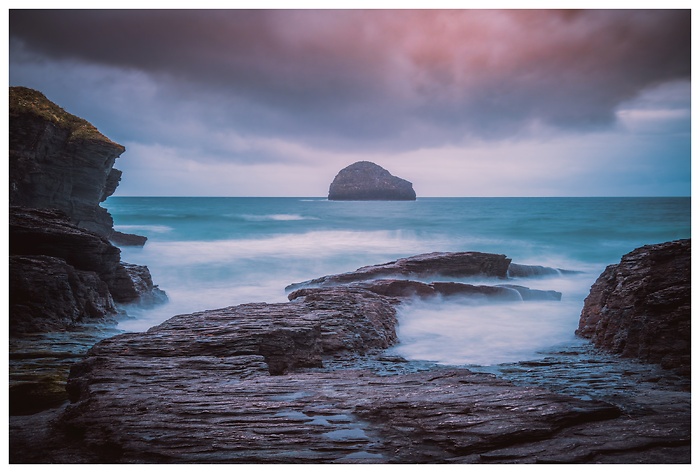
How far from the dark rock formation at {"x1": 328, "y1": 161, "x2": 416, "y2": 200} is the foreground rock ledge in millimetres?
1858

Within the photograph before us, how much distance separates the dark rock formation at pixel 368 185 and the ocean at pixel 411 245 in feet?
0.37

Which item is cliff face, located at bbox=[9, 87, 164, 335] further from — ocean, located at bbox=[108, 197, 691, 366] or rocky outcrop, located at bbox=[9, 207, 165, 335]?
ocean, located at bbox=[108, 197, 691, 366]

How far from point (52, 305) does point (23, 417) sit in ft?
2.81

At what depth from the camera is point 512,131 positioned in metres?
4.60

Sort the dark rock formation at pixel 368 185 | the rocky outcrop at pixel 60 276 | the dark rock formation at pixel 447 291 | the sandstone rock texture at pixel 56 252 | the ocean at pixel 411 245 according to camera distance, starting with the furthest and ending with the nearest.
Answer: the dark rock formation at pixel 447 291 < the dark rock formation at pixel 368 185 < the ocean at pixel 411 245 < the rocky outcrop at pixel 60 276 < the sandstone rock texture at pixel 56 252

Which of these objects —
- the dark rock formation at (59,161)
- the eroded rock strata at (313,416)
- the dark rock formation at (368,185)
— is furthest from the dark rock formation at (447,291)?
the dark rock formation at (59,161)

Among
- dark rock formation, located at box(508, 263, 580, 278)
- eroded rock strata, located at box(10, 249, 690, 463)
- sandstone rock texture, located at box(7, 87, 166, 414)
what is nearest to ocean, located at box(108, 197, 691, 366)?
dark rock formation, located at box(508, 263, 580, 278)

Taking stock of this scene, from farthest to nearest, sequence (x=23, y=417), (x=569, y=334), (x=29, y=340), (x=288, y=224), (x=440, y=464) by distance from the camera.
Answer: (x=288, y=224), (x=569, y=334), (x=29, y=340), (x=23, y=417), (x=440, y=464)

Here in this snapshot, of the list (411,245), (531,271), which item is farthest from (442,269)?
(531,271)

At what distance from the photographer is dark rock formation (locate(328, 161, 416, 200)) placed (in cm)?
464

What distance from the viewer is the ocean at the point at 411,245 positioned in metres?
4.34

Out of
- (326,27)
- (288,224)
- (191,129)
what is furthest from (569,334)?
(191,129)

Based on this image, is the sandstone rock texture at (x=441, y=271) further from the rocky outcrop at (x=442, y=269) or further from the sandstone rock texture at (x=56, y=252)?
the sandstone rock texture at (x=56, y=252)

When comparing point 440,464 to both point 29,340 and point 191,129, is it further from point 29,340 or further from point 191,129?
point 191,129
